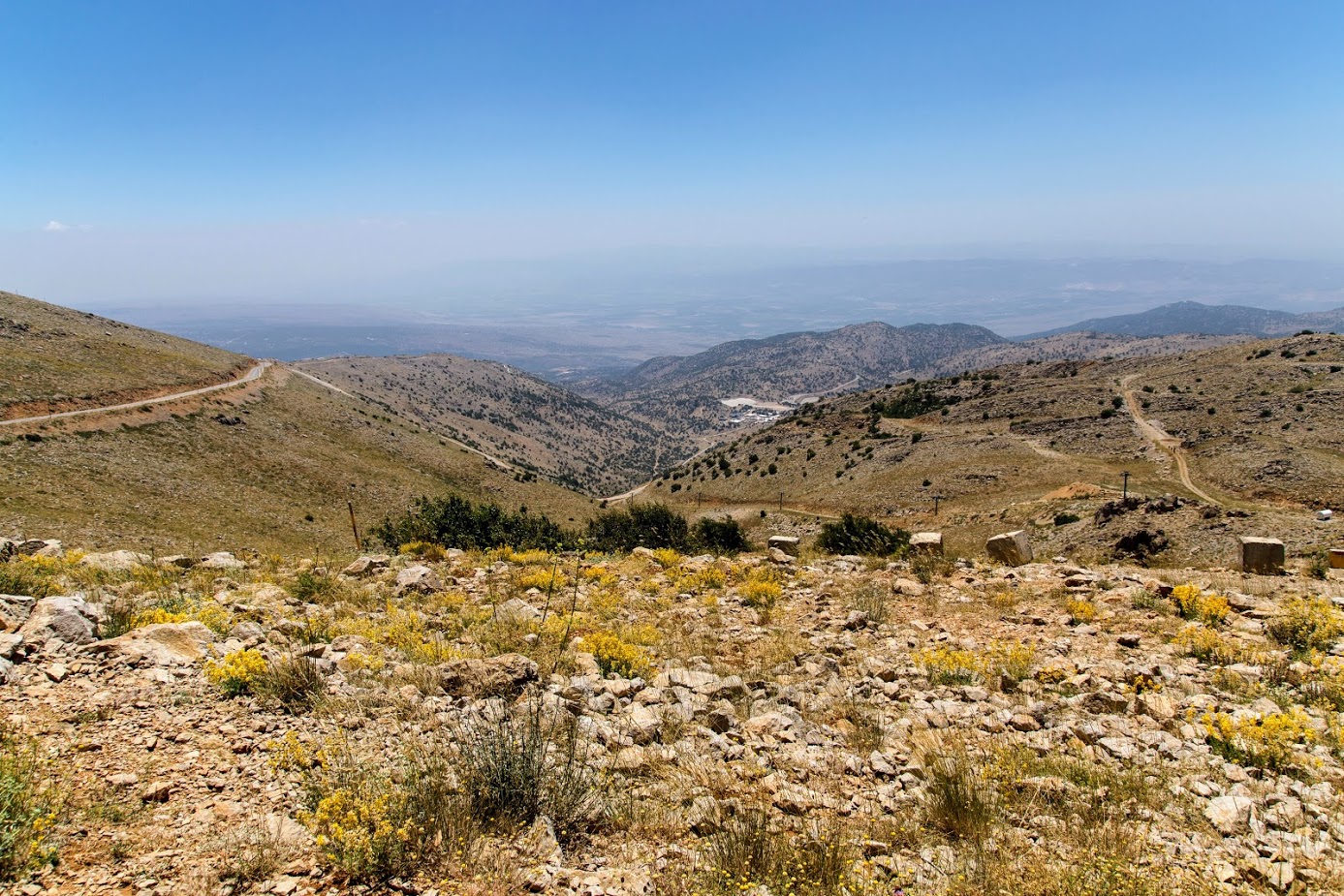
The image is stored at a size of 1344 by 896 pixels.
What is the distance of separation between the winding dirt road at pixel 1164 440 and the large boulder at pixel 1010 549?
750 inches

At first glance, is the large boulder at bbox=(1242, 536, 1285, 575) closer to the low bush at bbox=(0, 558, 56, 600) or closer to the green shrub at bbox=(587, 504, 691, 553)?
the green shrub at bbox=(587, 504, 691, 553)

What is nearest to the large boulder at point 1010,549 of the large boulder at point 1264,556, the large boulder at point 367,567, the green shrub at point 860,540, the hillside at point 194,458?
the green shrub at point 860,540

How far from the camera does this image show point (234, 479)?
111 ft

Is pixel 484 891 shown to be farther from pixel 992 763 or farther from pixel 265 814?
pixel 992 763

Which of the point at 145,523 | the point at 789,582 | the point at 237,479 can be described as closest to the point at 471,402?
the point at 237,479

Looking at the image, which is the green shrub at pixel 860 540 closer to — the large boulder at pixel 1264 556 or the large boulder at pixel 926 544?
the large boulder at pixel 926 544

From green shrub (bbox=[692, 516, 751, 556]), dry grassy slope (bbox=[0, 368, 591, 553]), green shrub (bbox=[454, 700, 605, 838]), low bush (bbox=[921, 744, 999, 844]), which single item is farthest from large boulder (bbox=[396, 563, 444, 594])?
dry grassy slope (bbox=[0, 368, 591, 553])

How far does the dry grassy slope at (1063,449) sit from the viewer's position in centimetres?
2783

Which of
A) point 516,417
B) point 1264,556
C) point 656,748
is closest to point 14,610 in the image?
point 656,748

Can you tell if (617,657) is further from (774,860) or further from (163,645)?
(163,645)

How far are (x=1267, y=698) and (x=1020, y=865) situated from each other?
380cm

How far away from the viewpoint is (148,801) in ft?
11.7

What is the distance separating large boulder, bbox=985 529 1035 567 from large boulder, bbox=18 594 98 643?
45.4 feet

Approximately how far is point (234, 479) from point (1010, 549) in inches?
1511
